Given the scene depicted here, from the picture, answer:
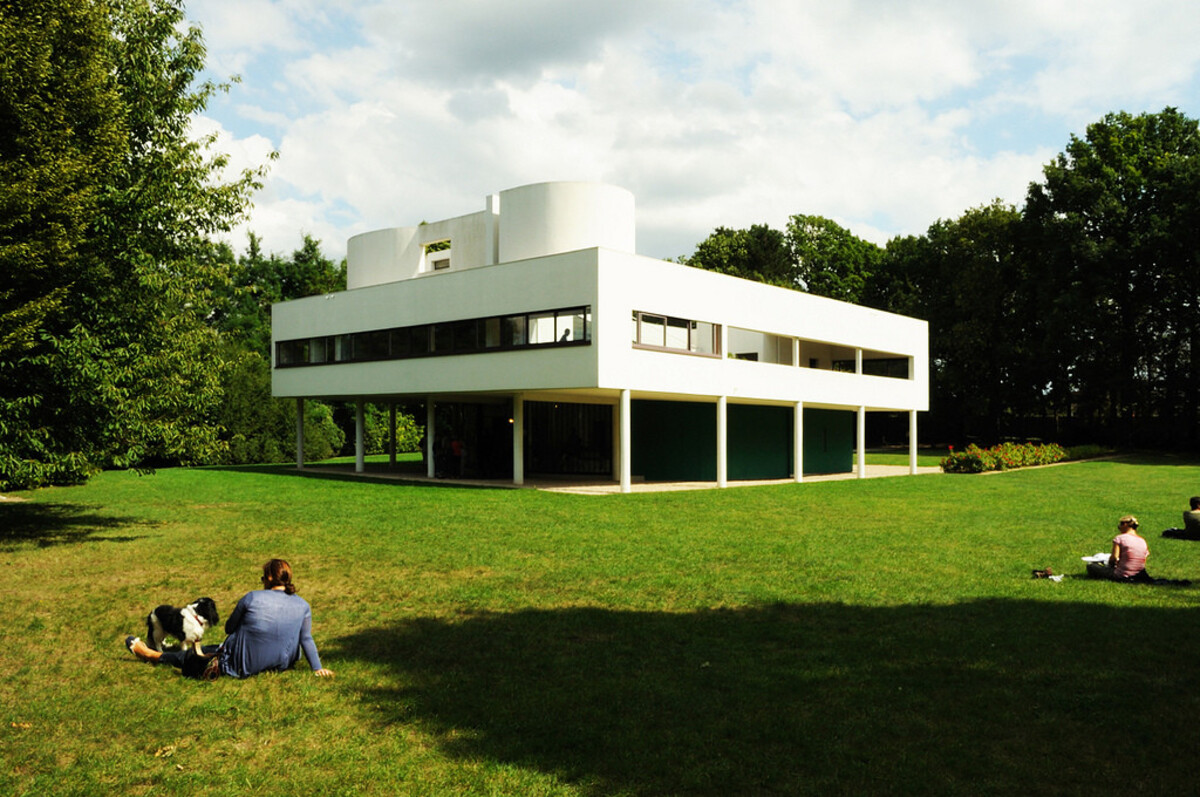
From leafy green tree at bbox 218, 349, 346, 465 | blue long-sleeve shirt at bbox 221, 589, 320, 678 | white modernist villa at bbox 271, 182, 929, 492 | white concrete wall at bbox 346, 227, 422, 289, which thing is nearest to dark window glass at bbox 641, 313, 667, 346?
white modernist villa at bbox 271, 182, 929, 492

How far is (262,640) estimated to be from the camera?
730cm

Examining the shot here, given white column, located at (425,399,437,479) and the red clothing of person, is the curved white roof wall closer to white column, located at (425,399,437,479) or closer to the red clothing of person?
white column, located at (425,399,437,479)

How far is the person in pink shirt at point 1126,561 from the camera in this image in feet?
37.0

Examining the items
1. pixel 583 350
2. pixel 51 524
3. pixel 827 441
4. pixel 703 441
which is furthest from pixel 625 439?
pixel 827 441

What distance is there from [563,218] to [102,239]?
1540 centimetres

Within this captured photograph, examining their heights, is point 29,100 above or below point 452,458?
above

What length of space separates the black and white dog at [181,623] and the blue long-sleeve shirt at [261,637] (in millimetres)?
473

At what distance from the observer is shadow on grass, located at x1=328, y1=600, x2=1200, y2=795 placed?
5148 millimetres

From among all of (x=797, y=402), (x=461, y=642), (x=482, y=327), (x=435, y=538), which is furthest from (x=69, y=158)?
(x=797, y=402)

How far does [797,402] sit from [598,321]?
11549 mm

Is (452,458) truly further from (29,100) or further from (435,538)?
(29,100)

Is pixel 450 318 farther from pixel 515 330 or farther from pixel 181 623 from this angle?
pixel 181 623

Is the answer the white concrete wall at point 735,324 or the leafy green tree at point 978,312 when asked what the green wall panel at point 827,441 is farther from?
the leafy green tree at point 978,312

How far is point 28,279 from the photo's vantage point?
44.6 ft
